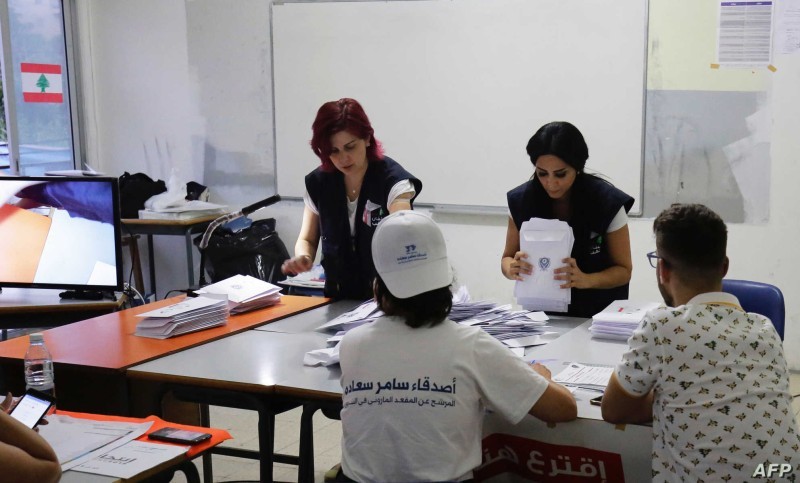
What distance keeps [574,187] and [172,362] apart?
1332 millimetres

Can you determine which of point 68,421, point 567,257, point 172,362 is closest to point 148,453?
point 68,421

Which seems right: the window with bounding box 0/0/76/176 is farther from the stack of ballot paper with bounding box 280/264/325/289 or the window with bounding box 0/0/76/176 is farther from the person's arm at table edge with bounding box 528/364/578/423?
the person's arm at table edge with bounding box 528/364/578/423

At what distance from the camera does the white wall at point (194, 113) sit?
16.8 feet

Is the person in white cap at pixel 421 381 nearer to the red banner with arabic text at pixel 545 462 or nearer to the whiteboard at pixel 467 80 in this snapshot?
the red banner with arabic text at pixel 545 462

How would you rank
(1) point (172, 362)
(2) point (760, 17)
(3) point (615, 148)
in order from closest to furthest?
(1) point (172, 362)
(2) point (760, 17)
(3) point (615, 148)

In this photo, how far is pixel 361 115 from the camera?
3.13m

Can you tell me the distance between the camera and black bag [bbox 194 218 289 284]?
5.29 meters

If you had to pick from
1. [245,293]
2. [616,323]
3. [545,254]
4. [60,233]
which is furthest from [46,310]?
[616,323]

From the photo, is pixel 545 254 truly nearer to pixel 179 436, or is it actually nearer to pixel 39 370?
pixel 179 436

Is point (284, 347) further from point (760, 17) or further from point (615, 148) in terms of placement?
point (760, 17)

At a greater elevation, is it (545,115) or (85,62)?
(85,62)

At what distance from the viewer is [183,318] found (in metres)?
2.88

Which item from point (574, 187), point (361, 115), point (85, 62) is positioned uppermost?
point (85, 62)

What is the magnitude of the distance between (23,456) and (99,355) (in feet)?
3.52
